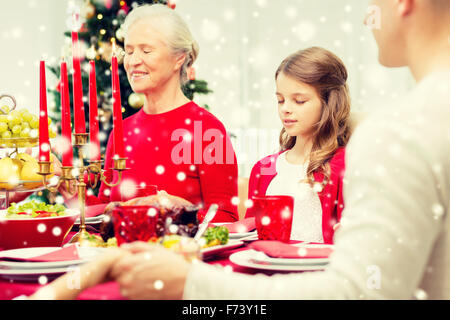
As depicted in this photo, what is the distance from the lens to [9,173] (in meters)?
1.23

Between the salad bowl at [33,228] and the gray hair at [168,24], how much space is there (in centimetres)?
110

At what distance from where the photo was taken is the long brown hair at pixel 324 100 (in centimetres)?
193

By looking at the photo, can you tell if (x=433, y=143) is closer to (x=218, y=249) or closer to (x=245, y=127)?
(x=218, y=249)

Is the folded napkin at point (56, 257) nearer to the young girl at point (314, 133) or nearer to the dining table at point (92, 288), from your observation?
the dining table at point (92, 288)

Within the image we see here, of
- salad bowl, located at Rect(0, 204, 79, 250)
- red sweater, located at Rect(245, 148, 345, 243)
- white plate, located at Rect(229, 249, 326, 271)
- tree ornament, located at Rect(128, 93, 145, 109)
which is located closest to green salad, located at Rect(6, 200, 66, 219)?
salad bowl, located at Rect(0, 204, 79, 250)

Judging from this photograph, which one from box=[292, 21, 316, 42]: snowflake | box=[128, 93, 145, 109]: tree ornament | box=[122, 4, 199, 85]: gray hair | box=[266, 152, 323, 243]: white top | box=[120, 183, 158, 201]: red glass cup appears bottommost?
box=[266, 152, 323, 243]: white top

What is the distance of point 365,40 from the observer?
14.5 feet

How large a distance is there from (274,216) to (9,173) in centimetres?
67

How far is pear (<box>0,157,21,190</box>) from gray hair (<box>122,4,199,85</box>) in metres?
0.93

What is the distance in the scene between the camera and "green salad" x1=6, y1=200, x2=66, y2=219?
1102 millimetres

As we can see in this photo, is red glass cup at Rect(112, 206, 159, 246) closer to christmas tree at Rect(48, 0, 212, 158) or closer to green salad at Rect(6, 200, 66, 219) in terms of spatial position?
green salad at Rect(6, 200, 66, 219)

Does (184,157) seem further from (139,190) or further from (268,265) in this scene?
(268,265)

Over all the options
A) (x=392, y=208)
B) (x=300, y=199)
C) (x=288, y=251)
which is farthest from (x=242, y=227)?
(x=392, y=208)

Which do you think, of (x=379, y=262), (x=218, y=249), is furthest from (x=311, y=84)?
(x=379, y=262)
